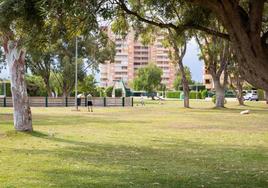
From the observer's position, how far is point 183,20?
13539 millimetres

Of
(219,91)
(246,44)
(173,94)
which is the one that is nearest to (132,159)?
(246,44)

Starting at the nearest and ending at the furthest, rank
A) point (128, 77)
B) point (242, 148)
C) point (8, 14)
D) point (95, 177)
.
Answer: point (8, 14)
point (95, 177)
point (242, 148)
point (128, 77)

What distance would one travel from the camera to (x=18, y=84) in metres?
21.2

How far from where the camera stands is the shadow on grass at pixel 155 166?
34.8 feet

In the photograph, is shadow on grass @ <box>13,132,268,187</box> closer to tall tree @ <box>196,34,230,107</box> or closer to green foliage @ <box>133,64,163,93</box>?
tall tree @ <box>196,34,230,107</box>

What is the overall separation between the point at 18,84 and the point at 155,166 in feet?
32.5

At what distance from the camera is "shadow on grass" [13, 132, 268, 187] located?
34.8ft

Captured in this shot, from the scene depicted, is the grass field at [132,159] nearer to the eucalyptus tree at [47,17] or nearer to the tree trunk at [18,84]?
the tree trunk at [18,84]

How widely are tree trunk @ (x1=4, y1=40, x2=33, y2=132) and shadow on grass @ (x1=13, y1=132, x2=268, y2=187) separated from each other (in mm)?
3821

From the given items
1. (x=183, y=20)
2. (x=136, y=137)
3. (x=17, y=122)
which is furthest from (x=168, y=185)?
(x=17, y=122)

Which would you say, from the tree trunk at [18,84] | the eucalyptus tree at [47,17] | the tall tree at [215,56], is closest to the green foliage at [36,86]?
the tall tree at [215,56]

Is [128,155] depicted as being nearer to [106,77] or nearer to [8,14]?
[8,14]

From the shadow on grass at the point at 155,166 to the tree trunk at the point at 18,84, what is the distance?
3.82 m

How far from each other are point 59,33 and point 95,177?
10.5 feet
